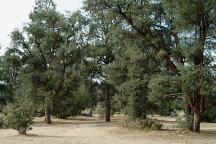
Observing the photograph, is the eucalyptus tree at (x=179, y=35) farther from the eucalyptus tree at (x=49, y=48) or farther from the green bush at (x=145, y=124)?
the eucalyptus tree at (x=49, y=48)

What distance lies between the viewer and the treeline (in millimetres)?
29141

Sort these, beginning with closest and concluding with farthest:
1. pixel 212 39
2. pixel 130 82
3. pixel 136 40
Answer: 1. pixel 212 39
2. pixel 136 40
3. pixel 130 82

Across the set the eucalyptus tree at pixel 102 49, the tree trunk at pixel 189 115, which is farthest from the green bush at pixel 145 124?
the eucalyptus tree at pixel 102 49

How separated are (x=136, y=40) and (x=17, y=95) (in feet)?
88.3

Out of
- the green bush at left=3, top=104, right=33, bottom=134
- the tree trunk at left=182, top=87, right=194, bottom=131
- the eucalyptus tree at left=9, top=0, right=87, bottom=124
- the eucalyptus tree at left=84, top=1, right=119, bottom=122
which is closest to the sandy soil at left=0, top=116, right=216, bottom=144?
the green bush at left=3, top=104, right=33, bottom=134

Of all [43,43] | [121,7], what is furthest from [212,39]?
[43,43]

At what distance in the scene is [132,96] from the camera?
119ft

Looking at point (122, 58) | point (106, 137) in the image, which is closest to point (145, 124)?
point (122, 58)

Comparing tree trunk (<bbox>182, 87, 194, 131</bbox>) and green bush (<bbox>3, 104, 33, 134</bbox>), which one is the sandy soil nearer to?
green bush (<bbox>3, 104, 33, 134</bbox>)

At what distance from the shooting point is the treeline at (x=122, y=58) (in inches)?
1147

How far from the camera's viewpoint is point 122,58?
3672 centimetres

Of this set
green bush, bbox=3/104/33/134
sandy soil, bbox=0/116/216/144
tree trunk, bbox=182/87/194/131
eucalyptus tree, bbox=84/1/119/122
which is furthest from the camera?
eucalyptus tree, bbox=84/1/119/122

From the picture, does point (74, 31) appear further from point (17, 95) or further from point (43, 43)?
point (17, 95)

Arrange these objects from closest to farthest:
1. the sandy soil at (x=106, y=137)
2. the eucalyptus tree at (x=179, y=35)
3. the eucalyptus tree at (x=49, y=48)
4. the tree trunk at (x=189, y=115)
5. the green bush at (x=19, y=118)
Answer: the sandy soil at (x=106, y=137)
the green bush at (x=19, y=118)
the eucalyptus tree at (x=179, y=35)
the tree trunk at (x=189, y=115)
the eucalyptus tree at (x=49, y=48)
